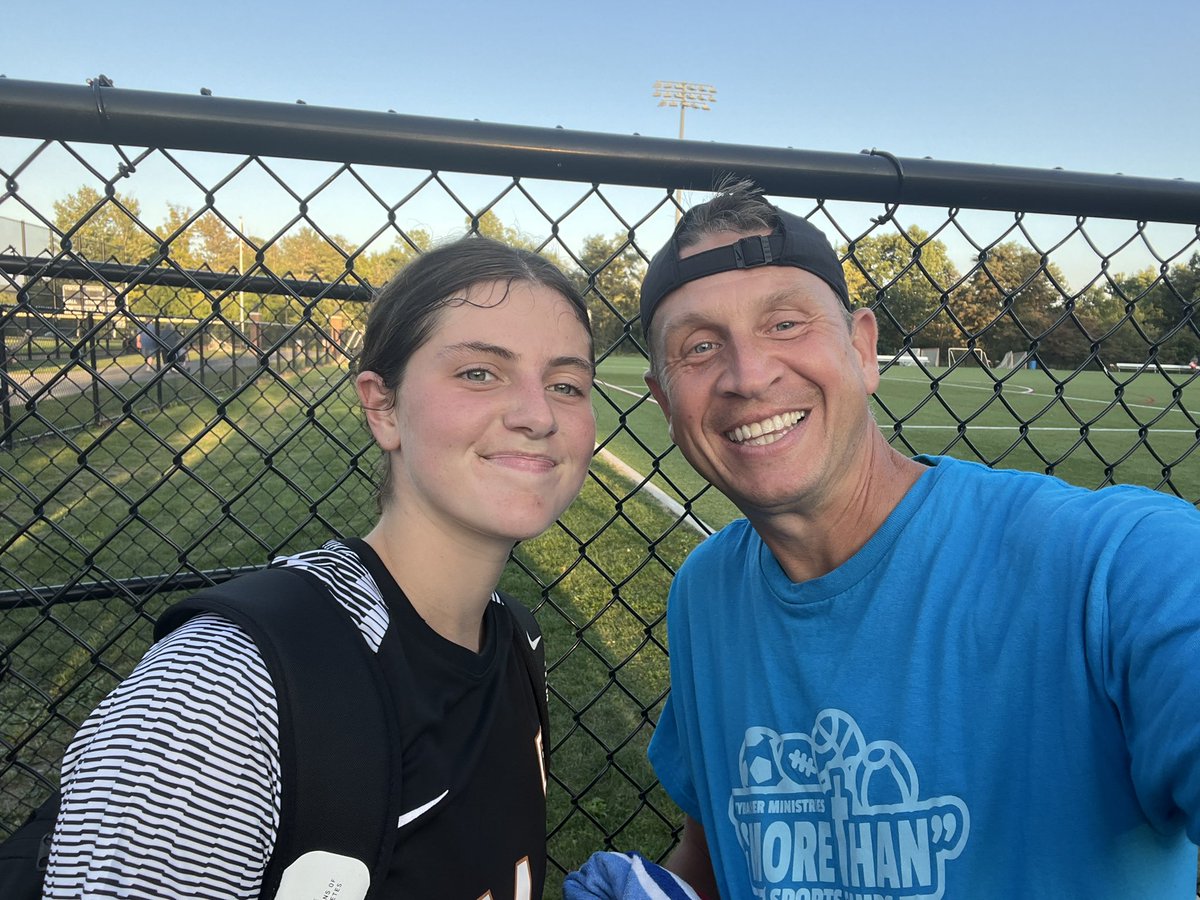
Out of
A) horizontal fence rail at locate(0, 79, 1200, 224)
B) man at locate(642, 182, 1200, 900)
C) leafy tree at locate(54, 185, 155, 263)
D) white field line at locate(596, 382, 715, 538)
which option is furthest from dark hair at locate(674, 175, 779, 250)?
leafy tree at locate(54, 185, 155, 263)

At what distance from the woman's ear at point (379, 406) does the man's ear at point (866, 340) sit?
3.23 feet

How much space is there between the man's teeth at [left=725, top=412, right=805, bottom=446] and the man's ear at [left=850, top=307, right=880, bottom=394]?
244 mm

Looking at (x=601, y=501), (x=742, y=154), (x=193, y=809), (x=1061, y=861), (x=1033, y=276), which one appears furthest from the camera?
(x=601, y=501)

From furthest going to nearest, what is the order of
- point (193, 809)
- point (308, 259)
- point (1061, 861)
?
point (308, 259), point (1061, 861), point (193, 809)

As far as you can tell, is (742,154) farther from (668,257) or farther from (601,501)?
(601,501)

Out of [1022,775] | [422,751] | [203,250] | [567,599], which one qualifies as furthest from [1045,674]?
[203,250]

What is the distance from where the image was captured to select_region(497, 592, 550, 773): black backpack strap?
5.36ft

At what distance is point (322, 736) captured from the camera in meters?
1.07

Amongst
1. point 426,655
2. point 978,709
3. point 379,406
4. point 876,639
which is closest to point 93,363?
point 379,406

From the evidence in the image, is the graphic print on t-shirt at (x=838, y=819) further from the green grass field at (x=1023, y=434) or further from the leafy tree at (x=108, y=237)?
the leafy tree at (x=108, y=237)

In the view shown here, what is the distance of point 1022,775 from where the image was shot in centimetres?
117

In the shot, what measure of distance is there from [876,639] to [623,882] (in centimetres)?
66

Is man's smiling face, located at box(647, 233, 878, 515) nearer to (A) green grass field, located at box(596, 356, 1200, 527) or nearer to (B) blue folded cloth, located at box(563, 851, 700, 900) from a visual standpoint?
(A) green grass field, located at box(596, 356, 1200, 527)

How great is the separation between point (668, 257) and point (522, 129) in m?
0.39
